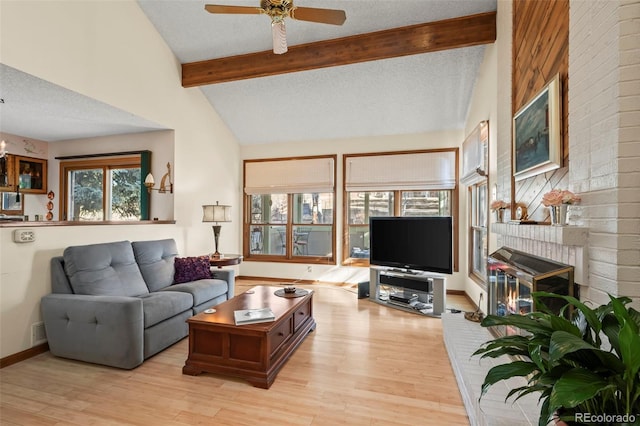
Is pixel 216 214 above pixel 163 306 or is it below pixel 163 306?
above

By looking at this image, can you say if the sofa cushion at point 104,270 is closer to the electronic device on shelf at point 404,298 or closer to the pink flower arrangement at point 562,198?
the electronic device on shelf at point 404,298

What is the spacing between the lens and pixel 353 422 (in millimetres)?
1828

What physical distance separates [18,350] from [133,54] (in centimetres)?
333

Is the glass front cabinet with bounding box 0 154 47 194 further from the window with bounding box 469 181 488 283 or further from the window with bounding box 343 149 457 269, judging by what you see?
the window with bounding box 469 181 488 283

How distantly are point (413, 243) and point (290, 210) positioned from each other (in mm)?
2526

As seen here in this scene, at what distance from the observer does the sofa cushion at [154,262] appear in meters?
3.37

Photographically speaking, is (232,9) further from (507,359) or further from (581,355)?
(507,359)

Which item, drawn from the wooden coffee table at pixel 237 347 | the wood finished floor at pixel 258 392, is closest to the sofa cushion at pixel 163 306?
the wood finished floor at pixel 258 392

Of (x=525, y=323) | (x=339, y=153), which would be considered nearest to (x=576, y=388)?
(x=525, y=323)

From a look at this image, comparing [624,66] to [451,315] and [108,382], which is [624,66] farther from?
[108,382]

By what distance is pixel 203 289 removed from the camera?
11.0 feet

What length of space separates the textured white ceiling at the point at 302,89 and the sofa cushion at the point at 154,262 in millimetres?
1655

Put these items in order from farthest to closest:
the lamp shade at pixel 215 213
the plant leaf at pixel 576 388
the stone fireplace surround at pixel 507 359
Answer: the lamp shade at pixel 215 213 → the stone fireplace surround at pixel 507 359 → the plant leaf at pixel 576 388

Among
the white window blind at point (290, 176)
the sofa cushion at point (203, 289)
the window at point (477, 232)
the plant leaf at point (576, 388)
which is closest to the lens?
the plant leaf at point (576, 388)
